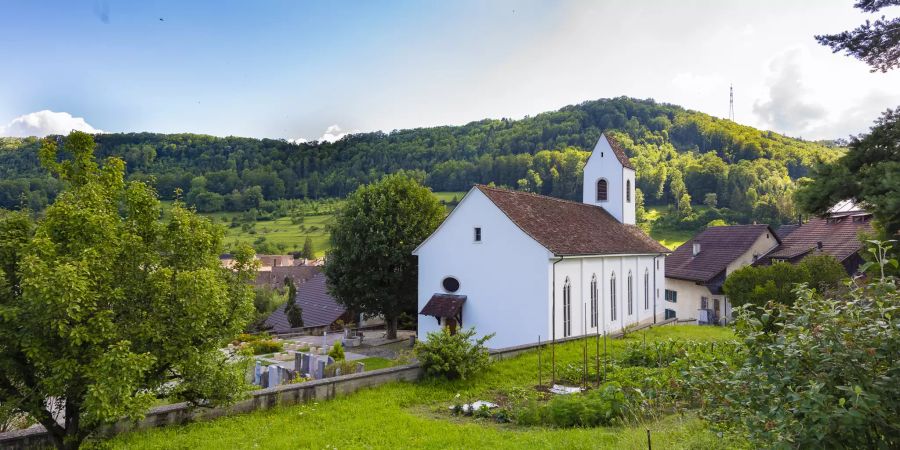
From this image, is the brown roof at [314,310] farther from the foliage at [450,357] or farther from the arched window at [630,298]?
the foliage at [450,357]

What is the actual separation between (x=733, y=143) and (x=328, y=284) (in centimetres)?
12012

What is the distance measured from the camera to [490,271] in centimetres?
2556

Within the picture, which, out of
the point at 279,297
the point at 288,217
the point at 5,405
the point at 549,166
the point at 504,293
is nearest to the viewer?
the point at 5,405

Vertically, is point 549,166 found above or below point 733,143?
below

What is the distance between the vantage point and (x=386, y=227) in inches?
1152

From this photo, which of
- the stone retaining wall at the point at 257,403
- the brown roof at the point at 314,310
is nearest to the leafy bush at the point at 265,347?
the brown roof at the point at 314,310

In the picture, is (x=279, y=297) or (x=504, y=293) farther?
(x=279, y=297)

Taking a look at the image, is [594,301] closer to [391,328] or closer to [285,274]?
[391,328]

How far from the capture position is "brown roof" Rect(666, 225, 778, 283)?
3931 cm

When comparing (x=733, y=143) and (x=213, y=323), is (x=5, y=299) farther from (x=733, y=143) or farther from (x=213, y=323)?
(x=733, y=143)

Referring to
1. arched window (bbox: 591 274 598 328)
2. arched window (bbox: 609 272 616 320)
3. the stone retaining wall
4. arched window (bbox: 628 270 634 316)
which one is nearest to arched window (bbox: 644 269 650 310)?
arched window (bbox: 628 270 634 316)

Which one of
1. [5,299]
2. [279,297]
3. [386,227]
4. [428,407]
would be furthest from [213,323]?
[279,297]

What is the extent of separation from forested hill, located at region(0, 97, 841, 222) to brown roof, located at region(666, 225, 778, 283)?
50488mm

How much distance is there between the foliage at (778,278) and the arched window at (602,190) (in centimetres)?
1054
